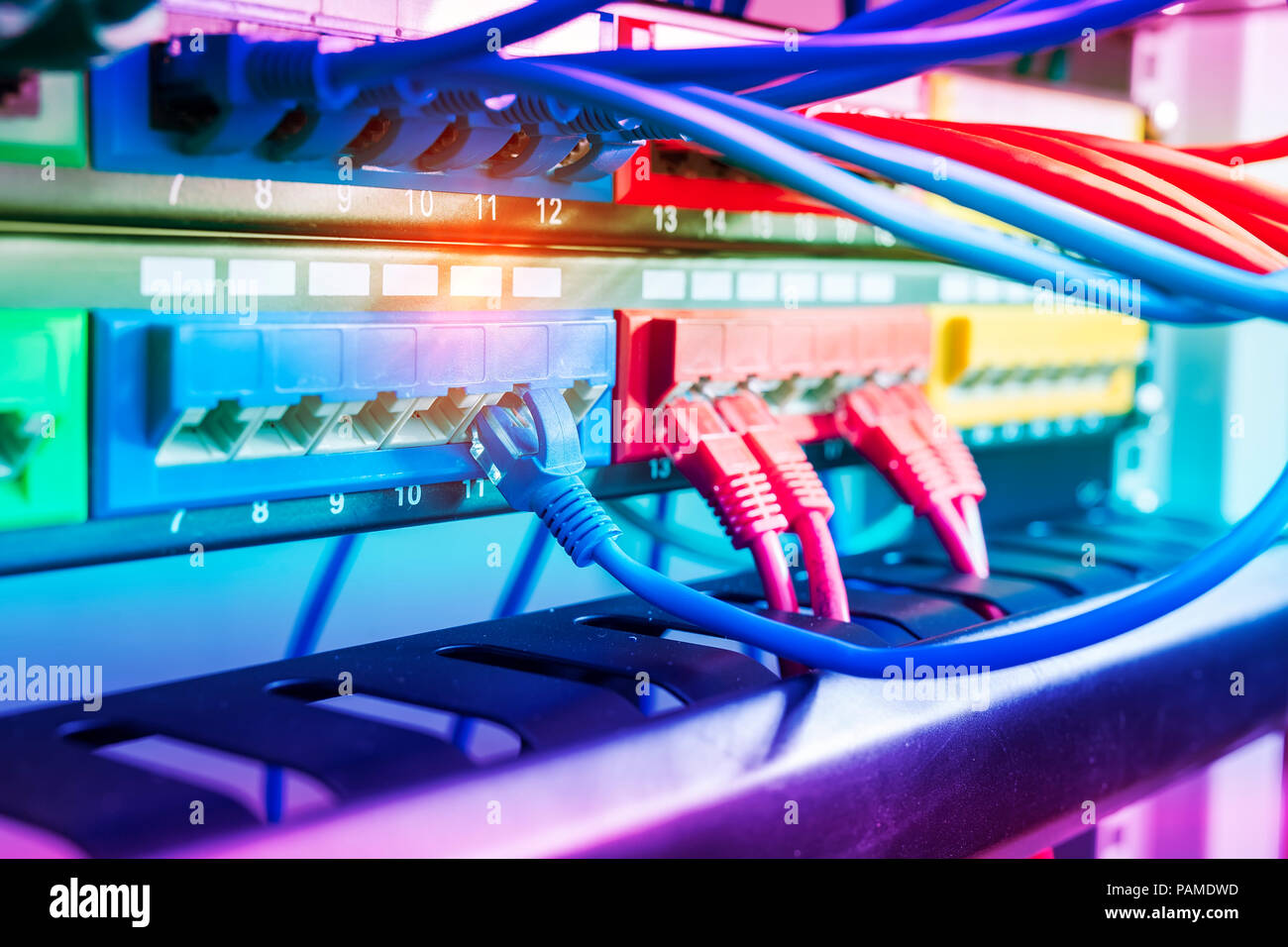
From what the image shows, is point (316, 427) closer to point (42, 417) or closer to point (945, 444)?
point (42, 417)

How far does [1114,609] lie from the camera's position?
42 cm

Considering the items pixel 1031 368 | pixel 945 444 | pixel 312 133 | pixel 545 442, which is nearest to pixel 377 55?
pixel 312 133

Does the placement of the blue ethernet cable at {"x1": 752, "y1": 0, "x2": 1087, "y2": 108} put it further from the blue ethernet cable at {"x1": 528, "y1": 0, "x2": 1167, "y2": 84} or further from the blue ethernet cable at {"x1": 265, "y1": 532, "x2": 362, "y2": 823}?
the blue ethernet cable at {"x1": 265, "y1": 532, "x2": 362, "y2": 823}

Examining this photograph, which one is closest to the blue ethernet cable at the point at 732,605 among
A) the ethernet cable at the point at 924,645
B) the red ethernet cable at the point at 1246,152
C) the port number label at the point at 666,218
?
the ethernet cable at the point at 924,645

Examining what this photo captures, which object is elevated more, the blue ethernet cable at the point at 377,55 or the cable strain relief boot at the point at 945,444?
the blue ethernet cable at the point at 377,55

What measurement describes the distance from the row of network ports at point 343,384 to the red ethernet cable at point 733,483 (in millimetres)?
13

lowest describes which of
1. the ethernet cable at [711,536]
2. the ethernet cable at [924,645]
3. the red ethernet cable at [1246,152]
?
the ethernet cable at [711,536]

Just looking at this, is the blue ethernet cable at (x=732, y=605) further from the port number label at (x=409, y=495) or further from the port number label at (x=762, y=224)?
the port number label at (x=762, y=224)

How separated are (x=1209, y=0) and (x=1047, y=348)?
0.84 feet

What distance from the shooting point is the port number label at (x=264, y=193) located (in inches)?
17.0

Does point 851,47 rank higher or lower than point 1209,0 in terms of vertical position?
lower
